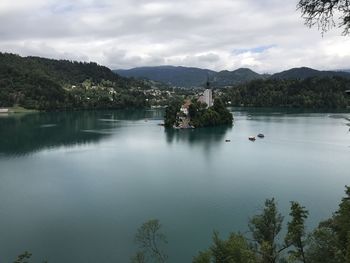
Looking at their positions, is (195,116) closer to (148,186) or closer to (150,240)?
(148,186)

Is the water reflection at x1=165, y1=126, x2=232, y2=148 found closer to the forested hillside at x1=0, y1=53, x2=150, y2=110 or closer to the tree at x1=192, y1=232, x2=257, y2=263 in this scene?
the tree at x1=192, y1=232, x2=257, y2=263

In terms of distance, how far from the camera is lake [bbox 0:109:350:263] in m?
19.2

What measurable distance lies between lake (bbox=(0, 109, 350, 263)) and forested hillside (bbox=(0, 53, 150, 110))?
167ft

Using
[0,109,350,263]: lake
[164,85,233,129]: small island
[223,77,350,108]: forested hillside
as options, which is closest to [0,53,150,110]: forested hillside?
[223,77,350,108]: forested hillside

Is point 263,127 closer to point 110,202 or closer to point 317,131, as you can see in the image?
point 317,131

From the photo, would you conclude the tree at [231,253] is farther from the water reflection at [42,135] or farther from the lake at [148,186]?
the water reflection at [42,135]

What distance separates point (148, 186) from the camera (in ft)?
96.7

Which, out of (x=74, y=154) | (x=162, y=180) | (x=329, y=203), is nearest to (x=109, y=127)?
(x=74, y=154)

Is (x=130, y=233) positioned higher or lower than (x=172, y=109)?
lower

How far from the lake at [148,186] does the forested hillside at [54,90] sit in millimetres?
50967

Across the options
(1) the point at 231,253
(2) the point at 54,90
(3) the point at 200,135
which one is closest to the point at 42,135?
(3) the point at 200,135

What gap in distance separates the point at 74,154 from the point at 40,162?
5.08 meters

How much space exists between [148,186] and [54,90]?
296 ft

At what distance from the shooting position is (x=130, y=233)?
19.7 meters
